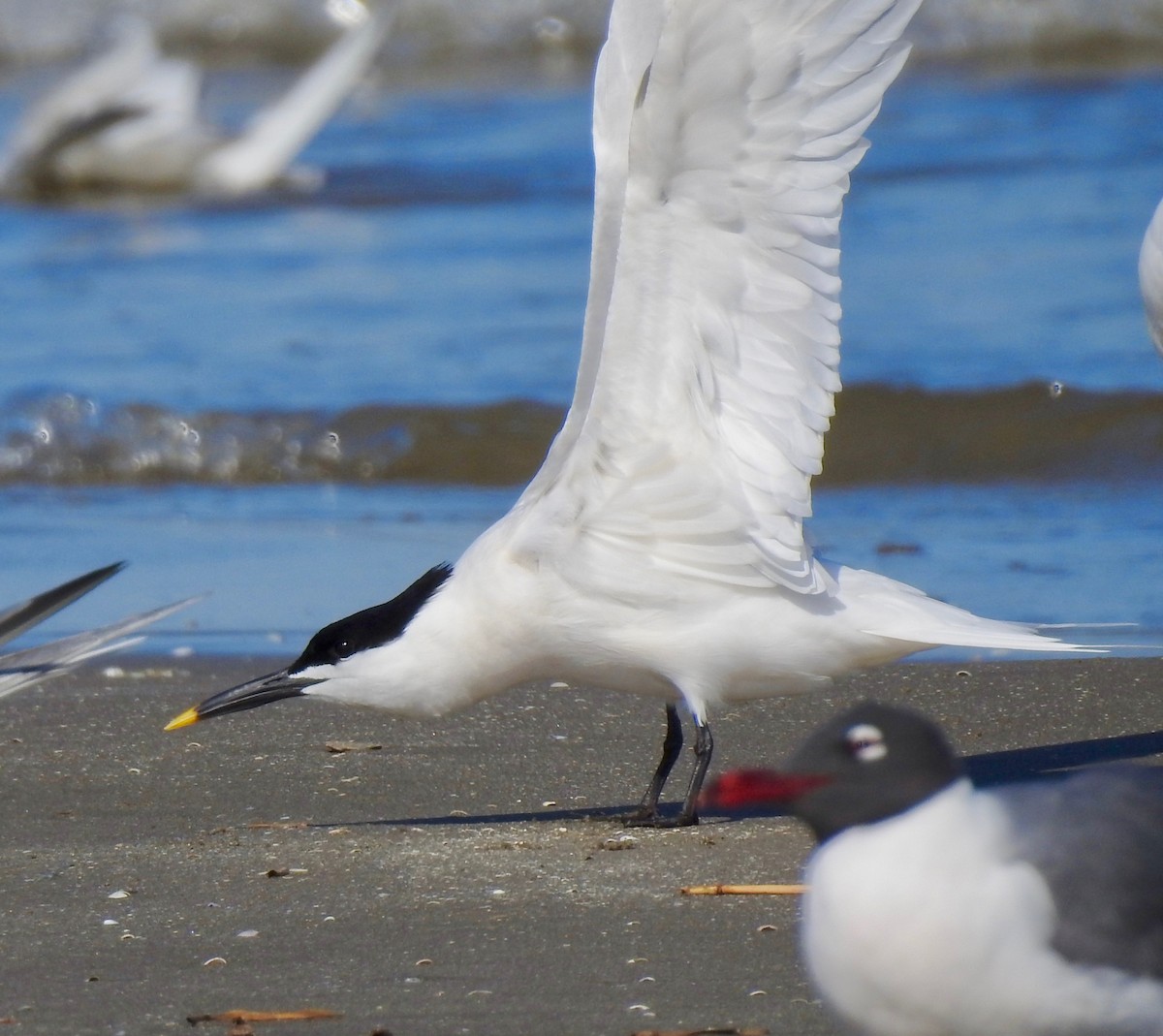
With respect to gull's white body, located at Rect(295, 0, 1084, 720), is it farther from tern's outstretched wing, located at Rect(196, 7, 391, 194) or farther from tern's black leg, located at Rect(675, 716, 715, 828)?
tern's outstretched wing, located at Rect(196, 7, 391, 194)

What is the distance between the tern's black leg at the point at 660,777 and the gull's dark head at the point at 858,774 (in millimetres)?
1830

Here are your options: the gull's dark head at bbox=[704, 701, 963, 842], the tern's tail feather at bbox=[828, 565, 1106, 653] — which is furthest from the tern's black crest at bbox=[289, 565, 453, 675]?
the gull's dark head at bbox=[704, 701, 963, 842]

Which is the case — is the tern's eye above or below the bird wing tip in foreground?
above

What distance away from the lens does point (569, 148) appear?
15.5 meters

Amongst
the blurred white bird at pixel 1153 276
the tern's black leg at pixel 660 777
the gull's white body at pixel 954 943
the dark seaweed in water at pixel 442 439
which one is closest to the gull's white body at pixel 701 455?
the tern's black leg at pixel 660 777

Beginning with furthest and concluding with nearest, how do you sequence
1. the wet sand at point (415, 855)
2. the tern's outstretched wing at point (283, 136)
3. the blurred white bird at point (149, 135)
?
the blurred white bird at point (149, 135) < the tern's outstretched wing at point (283, 136) < the wet sand at point (415, 855)

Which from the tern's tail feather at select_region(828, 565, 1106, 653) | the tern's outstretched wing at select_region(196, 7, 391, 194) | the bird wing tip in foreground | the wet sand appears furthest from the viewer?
the tern's outstretched wing at select_region(196, 7, 391, 194)

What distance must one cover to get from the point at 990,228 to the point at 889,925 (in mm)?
9604

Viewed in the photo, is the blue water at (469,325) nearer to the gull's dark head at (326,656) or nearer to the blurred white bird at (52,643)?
the gull's dark head at (326,656)

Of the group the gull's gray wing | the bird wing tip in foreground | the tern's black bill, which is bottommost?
the tern's black bill

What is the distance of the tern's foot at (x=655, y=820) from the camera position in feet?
14.5

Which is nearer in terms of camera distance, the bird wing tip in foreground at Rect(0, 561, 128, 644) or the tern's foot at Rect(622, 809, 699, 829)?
the bird wing tip in foreground at Rect(0, 561, 128, 644)

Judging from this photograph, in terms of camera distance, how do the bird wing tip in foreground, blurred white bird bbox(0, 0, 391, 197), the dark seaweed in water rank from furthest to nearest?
blurred white bird bbox(0, 0, 391, 197) < the dark seaweed in water < the bird wing tip in foreground

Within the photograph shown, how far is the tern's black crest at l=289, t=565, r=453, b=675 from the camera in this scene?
4449 millimetres
